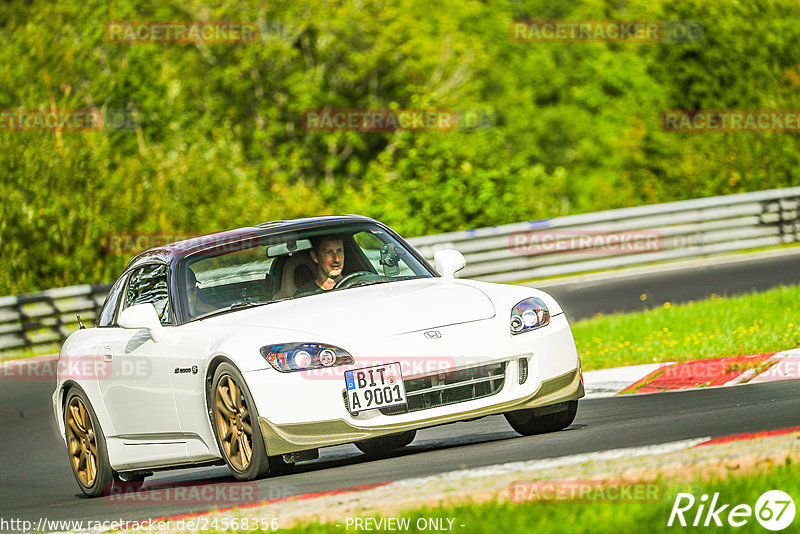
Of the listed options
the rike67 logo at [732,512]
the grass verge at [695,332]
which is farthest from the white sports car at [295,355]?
the grass verge at [695,332]

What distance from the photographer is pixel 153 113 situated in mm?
33625

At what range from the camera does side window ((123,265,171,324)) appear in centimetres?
853

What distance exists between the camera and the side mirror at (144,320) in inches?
319

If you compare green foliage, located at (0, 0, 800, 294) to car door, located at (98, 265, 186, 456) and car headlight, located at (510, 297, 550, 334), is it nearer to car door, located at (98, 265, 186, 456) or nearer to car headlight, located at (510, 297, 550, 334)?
car door, located at (98, 265, 186, 456)

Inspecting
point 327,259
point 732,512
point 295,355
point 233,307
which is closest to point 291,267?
point 327,259

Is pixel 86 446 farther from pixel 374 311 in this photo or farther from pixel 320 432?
pixel 374 311

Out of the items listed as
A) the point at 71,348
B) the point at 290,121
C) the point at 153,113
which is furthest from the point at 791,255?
the point at 290,121

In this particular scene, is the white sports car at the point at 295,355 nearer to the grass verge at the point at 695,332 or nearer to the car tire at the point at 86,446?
the car tire at the point at 86,446

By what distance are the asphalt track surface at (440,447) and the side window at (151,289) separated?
1.15 metres

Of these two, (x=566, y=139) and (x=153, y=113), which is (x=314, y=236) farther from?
(x=566, y=139)

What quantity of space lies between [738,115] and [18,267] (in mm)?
14363

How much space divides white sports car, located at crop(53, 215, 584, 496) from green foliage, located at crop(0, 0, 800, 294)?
46.6 feet

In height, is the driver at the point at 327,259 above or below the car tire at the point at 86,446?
above

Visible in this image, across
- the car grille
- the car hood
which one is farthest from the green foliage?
the car grille
